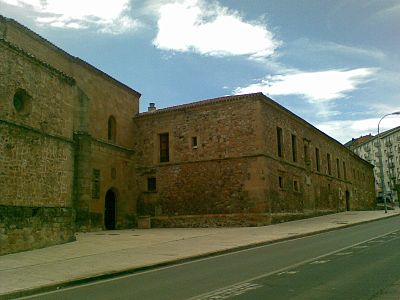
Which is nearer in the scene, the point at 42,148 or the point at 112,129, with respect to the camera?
the point at 42,148

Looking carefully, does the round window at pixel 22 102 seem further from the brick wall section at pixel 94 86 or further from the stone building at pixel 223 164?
the stone building at pixel 223 164

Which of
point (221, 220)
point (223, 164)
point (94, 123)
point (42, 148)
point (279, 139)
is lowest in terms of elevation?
point (221, 220)

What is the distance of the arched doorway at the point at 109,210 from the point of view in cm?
2515

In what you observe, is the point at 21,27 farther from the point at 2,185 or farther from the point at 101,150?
the point at 2,185

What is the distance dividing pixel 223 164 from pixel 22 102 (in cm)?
1327

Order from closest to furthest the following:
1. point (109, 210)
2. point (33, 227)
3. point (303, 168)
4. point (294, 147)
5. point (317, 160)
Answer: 1. point (33, 227)
2. point (109, 210)
3. point (294, 147)
4. point (303, 168)
5. point (317, 160)

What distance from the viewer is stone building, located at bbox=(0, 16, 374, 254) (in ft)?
50.2

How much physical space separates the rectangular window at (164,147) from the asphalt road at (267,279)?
16740mm

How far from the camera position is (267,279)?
7.64 meters

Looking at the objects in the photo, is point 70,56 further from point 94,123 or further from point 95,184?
point 95,184

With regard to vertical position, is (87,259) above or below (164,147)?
below

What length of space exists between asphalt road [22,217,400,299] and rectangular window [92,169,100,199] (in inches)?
530

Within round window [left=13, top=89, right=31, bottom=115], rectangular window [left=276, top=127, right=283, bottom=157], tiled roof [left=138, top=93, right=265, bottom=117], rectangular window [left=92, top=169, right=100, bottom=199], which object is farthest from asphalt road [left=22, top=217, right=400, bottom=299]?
rectangular window [left=276, top=127, right=283, bottom=157]

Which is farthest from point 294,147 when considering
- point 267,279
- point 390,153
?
point 390,153
